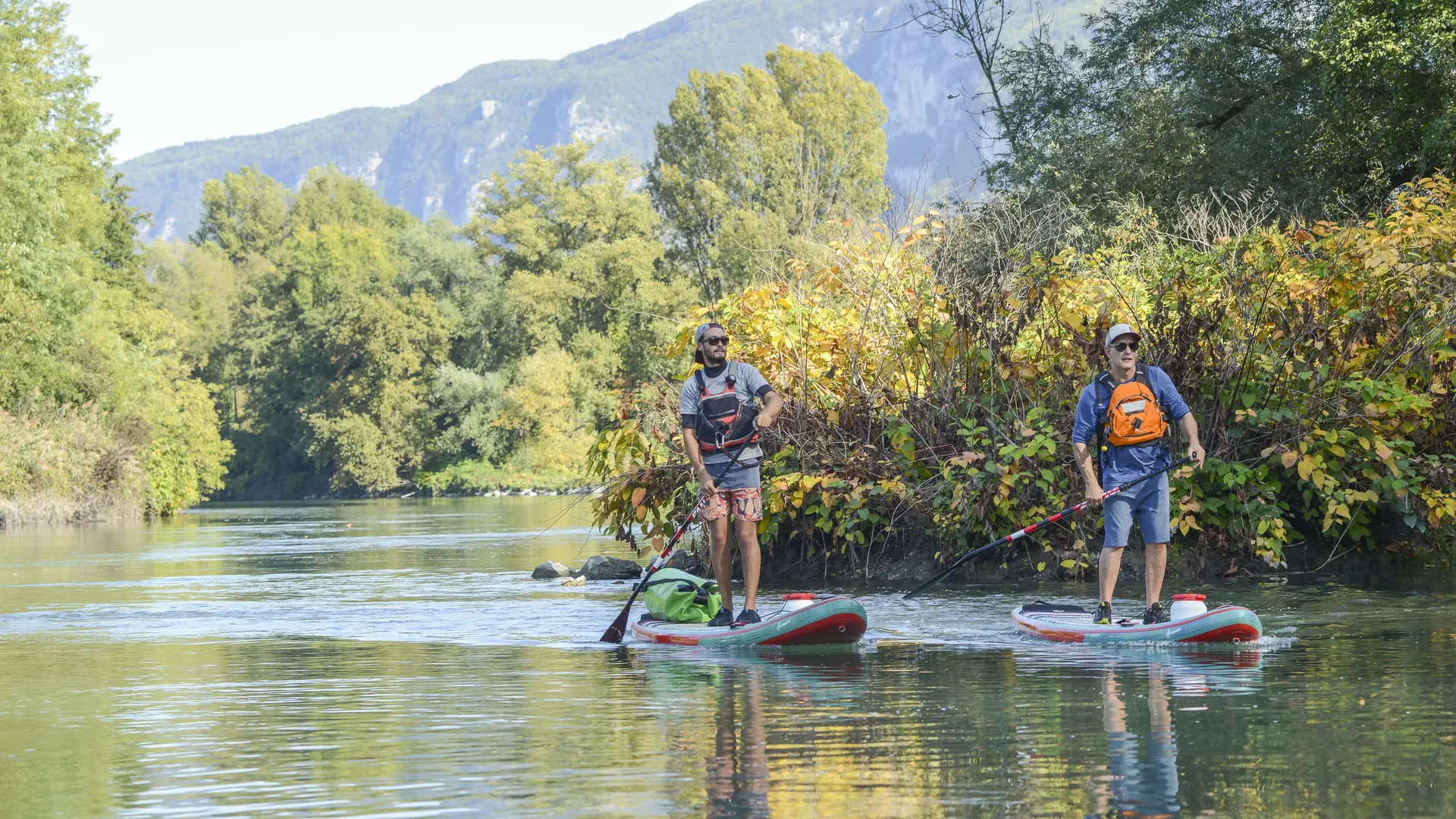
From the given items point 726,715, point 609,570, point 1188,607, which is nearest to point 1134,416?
point 1188,607

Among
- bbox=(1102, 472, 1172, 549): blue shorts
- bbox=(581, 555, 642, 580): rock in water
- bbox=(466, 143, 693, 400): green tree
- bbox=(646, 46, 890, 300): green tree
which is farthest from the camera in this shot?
bbox=(466, 143, 693, 400): green tree

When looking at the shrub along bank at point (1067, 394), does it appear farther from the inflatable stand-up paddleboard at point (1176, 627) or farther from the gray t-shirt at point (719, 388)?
the gray t-shirt at point (719, 388)

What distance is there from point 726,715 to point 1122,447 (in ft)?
13.4

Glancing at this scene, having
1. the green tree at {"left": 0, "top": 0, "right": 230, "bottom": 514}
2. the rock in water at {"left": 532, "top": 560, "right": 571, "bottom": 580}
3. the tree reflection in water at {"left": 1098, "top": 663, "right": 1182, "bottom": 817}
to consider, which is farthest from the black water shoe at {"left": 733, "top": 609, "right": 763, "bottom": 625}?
the green tree at {"left": 0, "top": 0, "right": 230, "bottom": 514}

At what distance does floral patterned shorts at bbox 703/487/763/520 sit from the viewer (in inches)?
455

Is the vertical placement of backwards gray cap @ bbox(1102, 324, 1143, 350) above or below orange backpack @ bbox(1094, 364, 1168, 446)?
above

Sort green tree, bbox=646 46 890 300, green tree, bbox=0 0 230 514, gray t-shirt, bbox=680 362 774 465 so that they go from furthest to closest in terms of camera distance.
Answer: green tree, bbox=646 46 890 300 → green tree, bbox=0 0 230 514 → gray t-shirt, bbox=680 362 774 465

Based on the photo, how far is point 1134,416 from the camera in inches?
434

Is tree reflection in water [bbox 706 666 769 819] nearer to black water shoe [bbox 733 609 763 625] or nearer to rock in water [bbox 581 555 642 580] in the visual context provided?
black water shoe [bbox 733 609 763 625]

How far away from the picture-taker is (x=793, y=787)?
620 cm

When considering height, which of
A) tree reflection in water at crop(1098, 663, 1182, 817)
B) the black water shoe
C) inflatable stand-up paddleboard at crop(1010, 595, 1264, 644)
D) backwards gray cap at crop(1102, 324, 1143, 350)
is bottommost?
tree reflection in water at crop(1098, 663, 1182, 817)

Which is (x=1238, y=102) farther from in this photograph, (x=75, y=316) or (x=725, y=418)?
(x=75, y=316)

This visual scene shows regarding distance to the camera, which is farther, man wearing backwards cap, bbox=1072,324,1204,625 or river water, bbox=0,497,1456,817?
→ man wearing backwards cap, bbox=1072,324,1204,625

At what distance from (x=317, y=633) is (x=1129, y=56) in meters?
24.0
